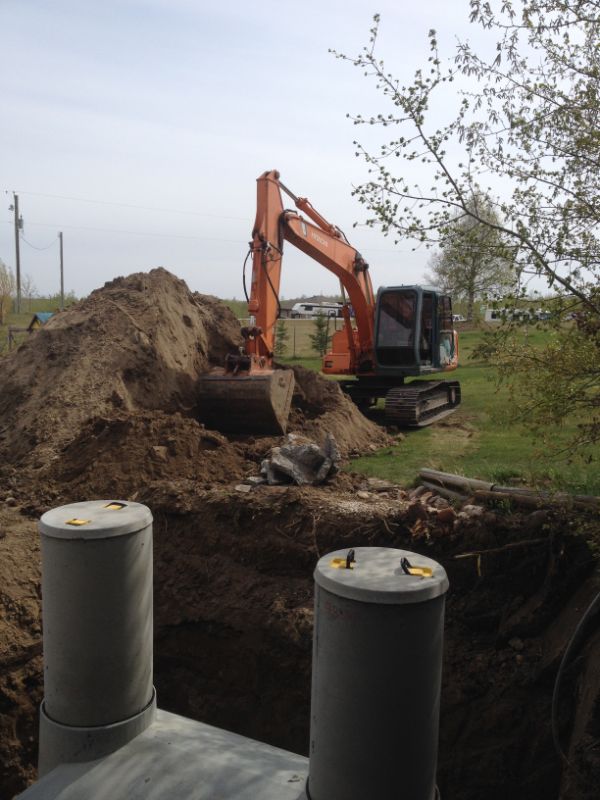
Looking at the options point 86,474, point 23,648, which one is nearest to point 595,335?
point 23,648

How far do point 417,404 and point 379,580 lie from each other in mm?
9685

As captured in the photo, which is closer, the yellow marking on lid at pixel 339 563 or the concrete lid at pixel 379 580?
the concrete lid at pixel 379 580

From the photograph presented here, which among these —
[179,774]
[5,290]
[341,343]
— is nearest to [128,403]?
[341,343]

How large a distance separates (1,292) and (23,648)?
35.2 m


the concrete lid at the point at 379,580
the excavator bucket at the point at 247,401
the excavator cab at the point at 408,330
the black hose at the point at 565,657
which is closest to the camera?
the concrete lid at the point at 379,580

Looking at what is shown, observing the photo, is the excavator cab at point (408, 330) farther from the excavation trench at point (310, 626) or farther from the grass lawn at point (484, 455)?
the excavation trench at point (310, 626)

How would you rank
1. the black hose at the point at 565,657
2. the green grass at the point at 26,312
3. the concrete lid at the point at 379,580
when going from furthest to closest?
the green grass at the point at 26,312
the black hose at the point at 565,657
the concrete lid at the point at 379,580

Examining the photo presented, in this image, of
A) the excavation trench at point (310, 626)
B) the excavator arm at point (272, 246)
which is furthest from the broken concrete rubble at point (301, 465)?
the excavator arm at point (272, 246)

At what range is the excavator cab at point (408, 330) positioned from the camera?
13219 mm

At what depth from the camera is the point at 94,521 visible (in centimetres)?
388

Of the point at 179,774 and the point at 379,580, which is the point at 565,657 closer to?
the point at 379,580

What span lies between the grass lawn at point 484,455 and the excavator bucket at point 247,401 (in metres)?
1.46

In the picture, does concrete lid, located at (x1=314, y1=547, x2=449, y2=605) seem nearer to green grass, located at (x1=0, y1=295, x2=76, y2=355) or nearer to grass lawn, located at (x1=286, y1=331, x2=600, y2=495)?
grass lawn, located at (x1=286, y1=331, x2=600, y2=495)

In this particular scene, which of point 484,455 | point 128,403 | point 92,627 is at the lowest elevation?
point 92,627
